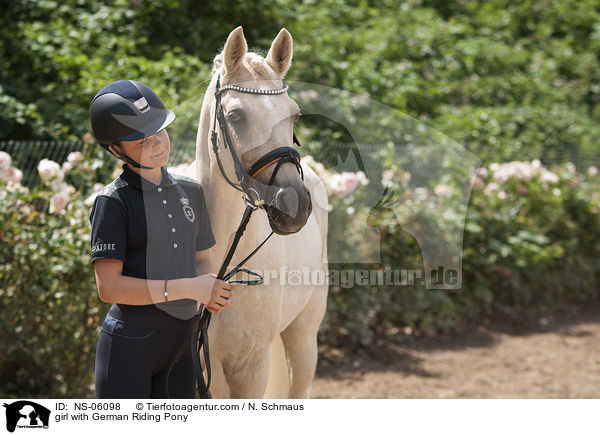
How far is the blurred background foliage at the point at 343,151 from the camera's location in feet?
12.0

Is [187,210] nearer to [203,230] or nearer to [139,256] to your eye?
[203,230]

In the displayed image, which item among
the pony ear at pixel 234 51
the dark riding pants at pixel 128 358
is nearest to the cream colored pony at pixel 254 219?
the pony ear at pixel 234 51

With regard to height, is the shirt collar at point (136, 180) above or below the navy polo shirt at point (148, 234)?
above

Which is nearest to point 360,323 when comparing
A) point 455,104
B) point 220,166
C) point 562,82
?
point 220,166

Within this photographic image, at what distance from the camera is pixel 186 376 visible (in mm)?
1908

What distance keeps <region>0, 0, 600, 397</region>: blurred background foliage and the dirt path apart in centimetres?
23

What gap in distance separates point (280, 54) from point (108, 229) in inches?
34.0

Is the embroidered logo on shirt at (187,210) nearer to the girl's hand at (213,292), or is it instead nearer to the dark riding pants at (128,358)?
the girl's hand at (213,292)

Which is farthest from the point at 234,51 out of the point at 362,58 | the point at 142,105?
the point at 362,58

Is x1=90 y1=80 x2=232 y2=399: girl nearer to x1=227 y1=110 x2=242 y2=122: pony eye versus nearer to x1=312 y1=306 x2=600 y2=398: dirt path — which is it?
x1=227 y1=110 x2=242 y2=122: pony eye

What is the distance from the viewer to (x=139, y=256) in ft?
5.77
